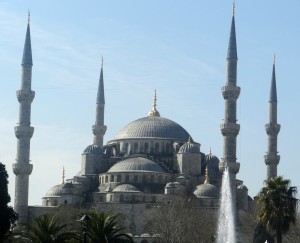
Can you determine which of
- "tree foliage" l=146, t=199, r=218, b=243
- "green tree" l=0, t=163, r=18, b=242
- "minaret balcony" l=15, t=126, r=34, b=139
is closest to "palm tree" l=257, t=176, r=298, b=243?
"green tree" l=0, t=163, r=18, b=242

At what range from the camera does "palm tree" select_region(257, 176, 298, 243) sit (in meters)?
43.0

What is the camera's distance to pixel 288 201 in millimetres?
43125

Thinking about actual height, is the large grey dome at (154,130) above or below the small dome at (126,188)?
above

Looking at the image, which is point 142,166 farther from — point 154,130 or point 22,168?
point 22,168

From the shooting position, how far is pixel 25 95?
8356 centimetres

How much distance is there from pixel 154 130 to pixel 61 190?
11222mm

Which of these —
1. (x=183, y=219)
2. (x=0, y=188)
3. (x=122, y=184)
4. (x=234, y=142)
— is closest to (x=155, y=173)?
(x=122, y=184)

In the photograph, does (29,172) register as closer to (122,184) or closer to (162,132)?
(122,184)

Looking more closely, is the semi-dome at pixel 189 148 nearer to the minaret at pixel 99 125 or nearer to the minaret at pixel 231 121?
the minaret at pixel 231 121

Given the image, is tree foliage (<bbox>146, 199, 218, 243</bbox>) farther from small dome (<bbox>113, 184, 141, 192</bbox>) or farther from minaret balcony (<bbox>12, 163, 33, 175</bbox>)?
minaret balcony (<bbox>12, 163, 33, 175</bbox>)

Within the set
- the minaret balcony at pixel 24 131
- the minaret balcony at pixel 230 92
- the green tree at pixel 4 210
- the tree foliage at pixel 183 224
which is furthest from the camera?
the minaret balcony at pixel 24 131

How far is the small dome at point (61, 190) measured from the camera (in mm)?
86375

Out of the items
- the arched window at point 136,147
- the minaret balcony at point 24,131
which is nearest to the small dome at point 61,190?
the minaret balcony at point 24,131

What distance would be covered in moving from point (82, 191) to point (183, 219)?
2185cm
